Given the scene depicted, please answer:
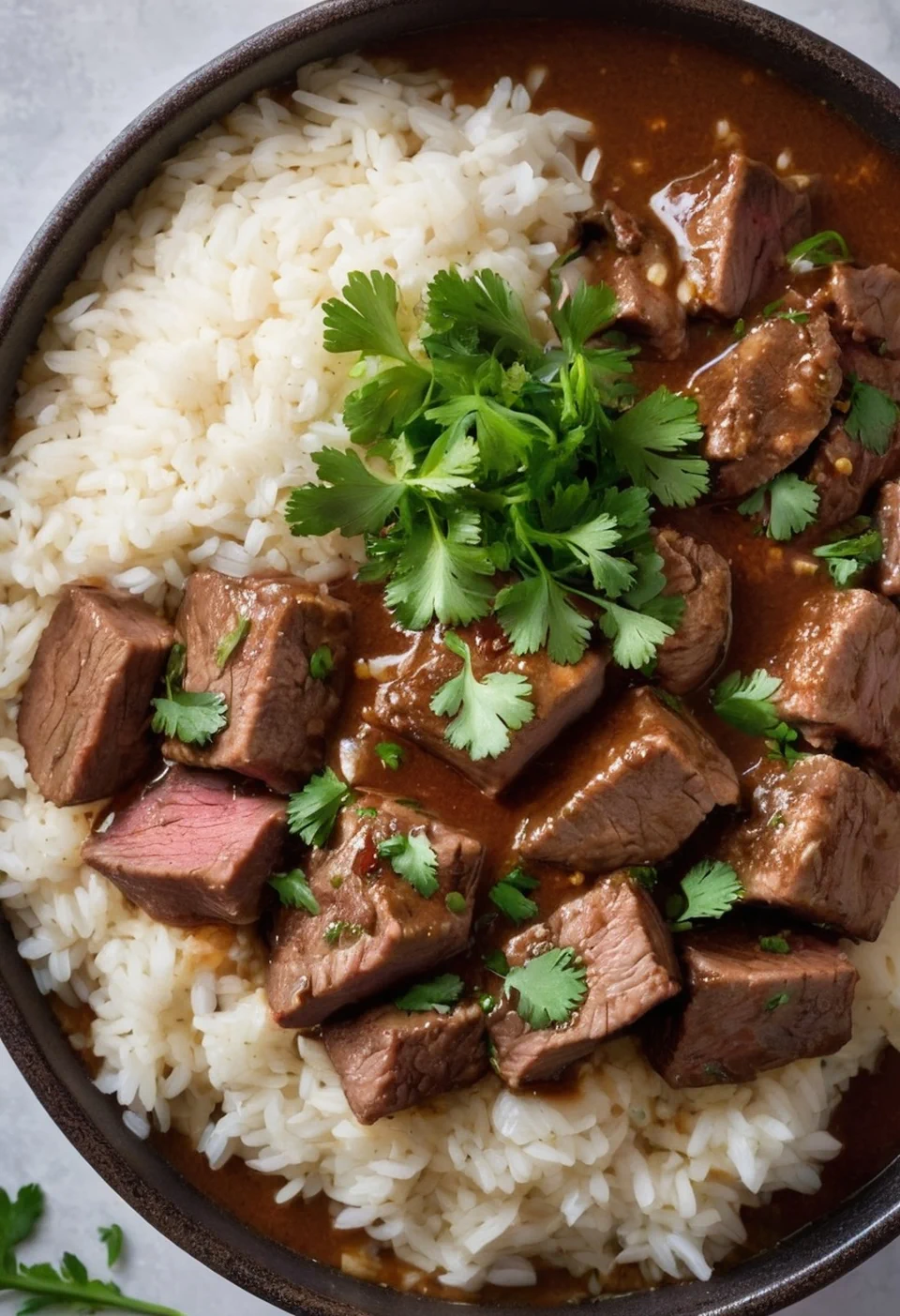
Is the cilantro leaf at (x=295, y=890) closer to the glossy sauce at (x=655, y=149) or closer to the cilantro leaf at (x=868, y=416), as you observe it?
the glossy sauce at (x=655, y=149)

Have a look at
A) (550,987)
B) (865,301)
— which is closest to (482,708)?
(550,987)

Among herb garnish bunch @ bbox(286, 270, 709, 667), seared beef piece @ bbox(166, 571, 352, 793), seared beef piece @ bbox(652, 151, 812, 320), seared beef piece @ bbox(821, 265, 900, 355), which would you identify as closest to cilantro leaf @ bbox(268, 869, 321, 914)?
seared beef piece @ bbox(166, 571, 352, 793)

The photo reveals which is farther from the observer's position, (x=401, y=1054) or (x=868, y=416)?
(x=868, y=416)

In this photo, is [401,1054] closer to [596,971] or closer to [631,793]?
[596,971]

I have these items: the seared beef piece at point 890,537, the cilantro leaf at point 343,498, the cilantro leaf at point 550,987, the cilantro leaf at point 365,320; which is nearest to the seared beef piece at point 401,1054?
the cilantro leaf at point 550,987

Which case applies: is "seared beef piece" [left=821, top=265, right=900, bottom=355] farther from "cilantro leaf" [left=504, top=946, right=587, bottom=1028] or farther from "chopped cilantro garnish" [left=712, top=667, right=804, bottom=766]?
"cilantro leaf" [left=504, top=946, right=587, bottom=1028]
